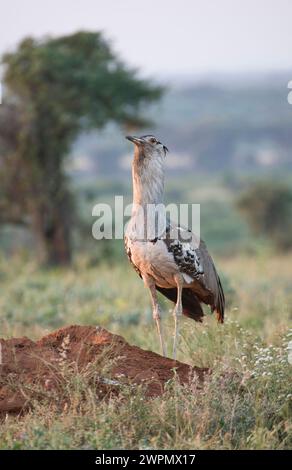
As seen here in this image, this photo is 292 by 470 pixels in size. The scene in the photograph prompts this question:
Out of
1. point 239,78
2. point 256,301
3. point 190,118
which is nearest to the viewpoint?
point 256,301

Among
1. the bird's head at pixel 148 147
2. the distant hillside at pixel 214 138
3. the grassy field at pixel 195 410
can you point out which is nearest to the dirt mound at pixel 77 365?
the grassy field at pixel 195 410

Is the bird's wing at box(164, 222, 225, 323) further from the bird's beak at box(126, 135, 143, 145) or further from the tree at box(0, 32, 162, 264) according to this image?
the tree at box(0, 32, 162, 264)

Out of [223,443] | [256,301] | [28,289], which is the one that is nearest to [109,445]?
[223,443]

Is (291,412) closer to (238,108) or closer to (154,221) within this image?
(154,221)

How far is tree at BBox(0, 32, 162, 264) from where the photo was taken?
2022 centimetres

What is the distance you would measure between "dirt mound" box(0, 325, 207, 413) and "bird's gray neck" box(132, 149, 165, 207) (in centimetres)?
108

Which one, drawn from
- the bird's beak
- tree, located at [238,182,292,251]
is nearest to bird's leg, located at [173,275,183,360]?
the bird's beak

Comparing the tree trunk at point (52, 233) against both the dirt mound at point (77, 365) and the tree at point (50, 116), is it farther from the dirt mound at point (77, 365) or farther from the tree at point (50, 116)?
the dirt mound at point (77, 365)

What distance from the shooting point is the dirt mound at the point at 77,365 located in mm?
6070

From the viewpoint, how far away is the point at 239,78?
154625 mm

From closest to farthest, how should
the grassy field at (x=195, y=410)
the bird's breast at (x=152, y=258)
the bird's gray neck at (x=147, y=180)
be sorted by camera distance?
the grassy field at (x=195, y=410), the bird's breast at (x=152, y=258), the bird's gray neck at (x=147, y=180)

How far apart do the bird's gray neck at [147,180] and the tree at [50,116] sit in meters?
13.3

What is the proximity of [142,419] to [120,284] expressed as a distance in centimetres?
876
